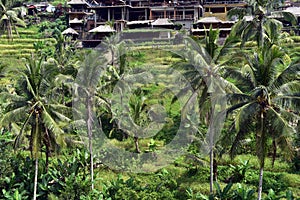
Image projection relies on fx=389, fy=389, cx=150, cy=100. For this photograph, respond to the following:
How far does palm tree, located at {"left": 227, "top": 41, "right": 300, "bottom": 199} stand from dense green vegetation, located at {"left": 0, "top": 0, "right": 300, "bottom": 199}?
5 cm

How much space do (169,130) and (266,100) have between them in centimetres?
1539

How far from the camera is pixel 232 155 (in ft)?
60.8

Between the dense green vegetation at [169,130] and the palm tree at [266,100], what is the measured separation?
0.05 metres

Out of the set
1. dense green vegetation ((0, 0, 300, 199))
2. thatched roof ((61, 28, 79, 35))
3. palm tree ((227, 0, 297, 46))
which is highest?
palm tree ((227, 0, 297, 46))

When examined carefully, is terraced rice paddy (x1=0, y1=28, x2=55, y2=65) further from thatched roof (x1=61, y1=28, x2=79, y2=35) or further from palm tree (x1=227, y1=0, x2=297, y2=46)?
palm tree (x1=227, y1=0, x2=297, y2=46)

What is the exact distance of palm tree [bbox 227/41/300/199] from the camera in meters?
17.6

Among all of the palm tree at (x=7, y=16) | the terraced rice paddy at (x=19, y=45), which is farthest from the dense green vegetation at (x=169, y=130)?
the palm tree at (x=7, y=16)

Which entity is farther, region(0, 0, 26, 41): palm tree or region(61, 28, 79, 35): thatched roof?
region(61, 28, 79, 35): thatched roof

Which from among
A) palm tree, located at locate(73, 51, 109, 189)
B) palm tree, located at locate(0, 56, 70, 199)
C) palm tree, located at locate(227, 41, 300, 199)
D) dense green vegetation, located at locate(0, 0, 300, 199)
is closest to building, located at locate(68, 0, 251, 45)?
dense green vegetation, located at locate(0, 0, 300, 199)

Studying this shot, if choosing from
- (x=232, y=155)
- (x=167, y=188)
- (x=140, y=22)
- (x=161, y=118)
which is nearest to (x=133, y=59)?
(x=140, y=22)

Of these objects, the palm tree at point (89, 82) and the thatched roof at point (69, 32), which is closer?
the palm tree at point (89, 82)

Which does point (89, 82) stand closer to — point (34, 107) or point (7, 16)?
point (34, 107)

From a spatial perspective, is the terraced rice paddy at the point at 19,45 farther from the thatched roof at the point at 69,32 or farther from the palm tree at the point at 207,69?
the palm tree at the point at 207,69

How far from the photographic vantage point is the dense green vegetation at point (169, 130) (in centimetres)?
1820
